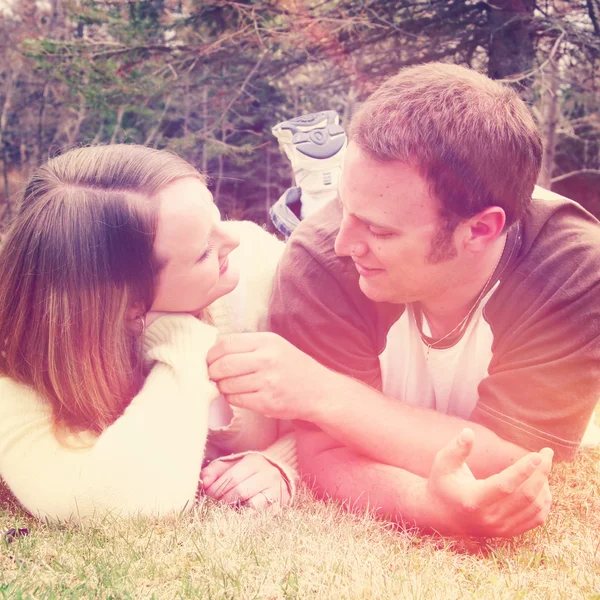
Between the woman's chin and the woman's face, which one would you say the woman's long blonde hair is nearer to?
the woman's face

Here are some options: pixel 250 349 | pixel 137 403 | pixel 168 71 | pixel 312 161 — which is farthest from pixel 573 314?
pixel 168 71

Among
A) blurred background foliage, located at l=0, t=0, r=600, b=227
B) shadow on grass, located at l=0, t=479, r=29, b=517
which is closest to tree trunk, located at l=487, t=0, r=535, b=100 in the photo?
blurred background foliage, located at l=0, t=0, r=600, b=227

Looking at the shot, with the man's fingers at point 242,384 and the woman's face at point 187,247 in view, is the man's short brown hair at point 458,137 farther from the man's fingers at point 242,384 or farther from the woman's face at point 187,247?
the man's fingers at point 242,384

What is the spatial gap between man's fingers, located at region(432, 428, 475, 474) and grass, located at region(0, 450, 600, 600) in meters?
0.23

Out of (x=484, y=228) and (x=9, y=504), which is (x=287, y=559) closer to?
(x=9, y=504)

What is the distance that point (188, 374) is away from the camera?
221 centimetres

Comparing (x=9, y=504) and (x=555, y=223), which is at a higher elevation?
(x=555, y=223)

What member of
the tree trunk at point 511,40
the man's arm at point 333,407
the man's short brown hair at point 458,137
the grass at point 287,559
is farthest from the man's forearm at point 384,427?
the tree trunk at point 511,40

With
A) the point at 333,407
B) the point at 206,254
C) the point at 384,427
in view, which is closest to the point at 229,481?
the point at 333,407

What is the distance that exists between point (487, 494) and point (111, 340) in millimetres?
1267

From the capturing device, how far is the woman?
2064mm

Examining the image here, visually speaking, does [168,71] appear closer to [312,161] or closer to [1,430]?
[312,161]

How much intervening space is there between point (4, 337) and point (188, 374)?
64 cm

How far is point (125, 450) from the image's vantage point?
205 cm
